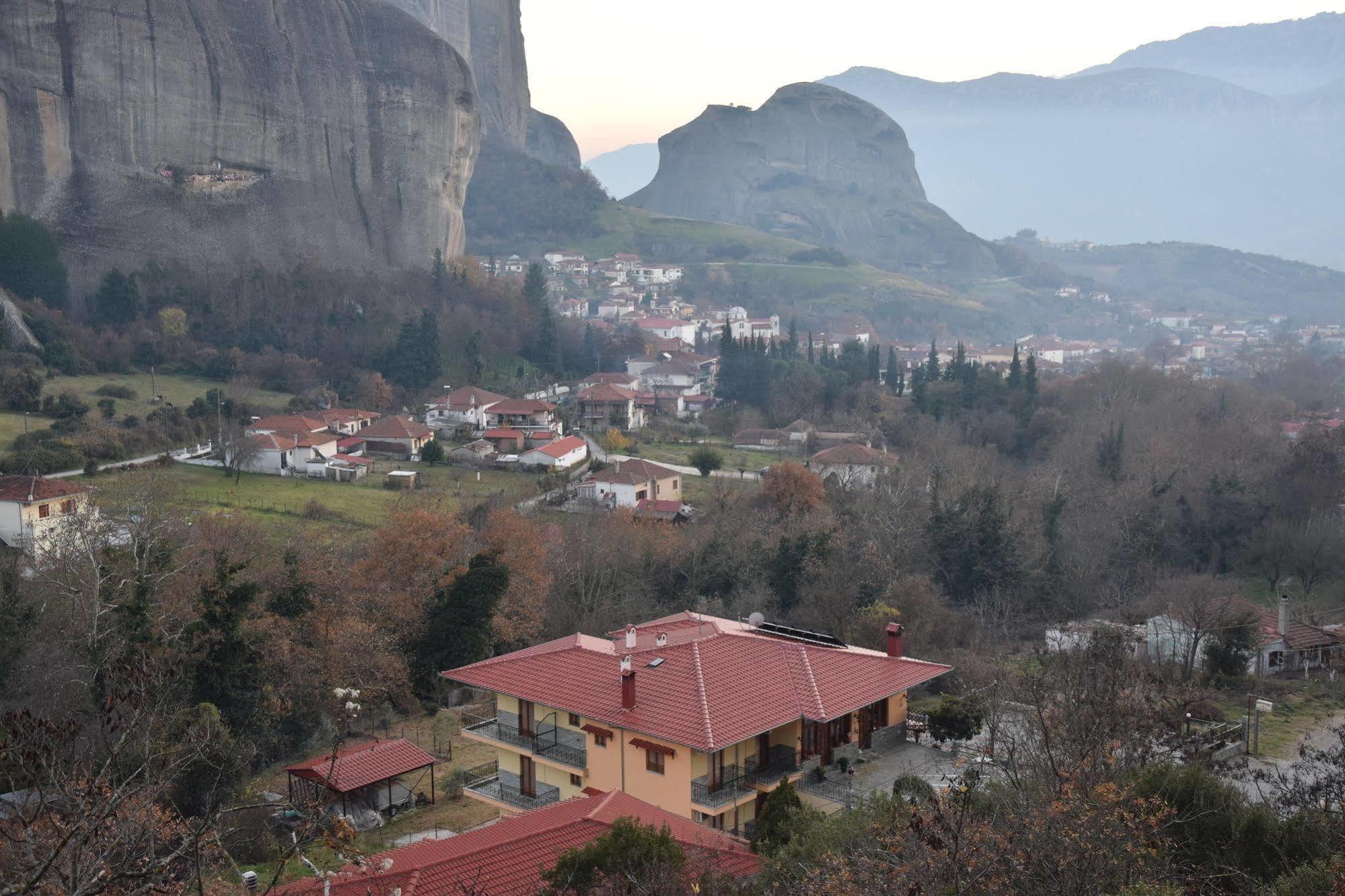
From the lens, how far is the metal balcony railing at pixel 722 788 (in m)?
12.9

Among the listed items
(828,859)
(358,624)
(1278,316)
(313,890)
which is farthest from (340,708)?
(1278,316)

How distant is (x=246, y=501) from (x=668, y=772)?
64.6 feet

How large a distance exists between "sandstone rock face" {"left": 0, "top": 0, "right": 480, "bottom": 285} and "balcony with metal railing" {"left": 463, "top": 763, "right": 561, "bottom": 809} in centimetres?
3547

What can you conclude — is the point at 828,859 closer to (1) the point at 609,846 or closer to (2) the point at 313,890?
(1) the point at 609,846

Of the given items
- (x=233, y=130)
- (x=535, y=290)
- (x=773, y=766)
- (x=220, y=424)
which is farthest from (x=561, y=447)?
(x=773, y=766)

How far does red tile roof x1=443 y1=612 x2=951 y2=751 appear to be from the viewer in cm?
1330

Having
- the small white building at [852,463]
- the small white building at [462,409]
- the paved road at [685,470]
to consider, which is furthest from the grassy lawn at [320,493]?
the small white building at [852,463]

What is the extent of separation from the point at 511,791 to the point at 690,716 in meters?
3.09

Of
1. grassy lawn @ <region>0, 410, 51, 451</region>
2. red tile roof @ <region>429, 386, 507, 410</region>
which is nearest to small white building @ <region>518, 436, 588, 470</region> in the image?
red tile roof @ <region>429, 386, 507, 410</region>

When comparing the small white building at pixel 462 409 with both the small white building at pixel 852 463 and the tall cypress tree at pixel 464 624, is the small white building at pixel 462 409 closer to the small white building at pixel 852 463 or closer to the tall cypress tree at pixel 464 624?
the small white building at pixel 852 463

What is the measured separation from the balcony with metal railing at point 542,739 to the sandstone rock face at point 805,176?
11305 cm

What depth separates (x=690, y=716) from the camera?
521 inches

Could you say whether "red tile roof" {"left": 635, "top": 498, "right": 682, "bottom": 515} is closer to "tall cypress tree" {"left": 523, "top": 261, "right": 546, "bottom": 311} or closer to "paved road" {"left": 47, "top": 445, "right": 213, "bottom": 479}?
"paved road" {"left": 47, "top": 445, "right": 213, "bottom": 479}

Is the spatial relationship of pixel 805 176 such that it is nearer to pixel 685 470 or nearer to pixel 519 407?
pixel 519 407
